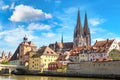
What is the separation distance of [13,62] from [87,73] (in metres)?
49.8

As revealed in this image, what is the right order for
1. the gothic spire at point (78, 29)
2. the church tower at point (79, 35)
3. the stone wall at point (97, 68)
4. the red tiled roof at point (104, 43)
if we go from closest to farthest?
the stone wall at point (97, 68)
the red tiled roof at point (104, 43)
the gothic spire at point (78, 29)
the church tower at point (79, 35)

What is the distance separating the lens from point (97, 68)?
59250mm

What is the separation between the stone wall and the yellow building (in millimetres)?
15267

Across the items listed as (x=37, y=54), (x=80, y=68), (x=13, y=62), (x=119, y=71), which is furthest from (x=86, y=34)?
(x=119, y=71)

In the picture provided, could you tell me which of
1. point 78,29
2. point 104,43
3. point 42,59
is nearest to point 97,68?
point 104,43

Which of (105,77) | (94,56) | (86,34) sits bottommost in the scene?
(105,77)

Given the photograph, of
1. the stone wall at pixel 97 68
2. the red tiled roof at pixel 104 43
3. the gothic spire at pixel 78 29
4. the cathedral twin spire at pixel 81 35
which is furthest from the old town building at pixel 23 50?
the stone wall at pixel 97 68

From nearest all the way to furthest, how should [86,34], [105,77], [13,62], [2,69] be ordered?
[105,77] → [2,69] → [13,62] → [86,34]

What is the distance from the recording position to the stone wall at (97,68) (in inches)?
2161

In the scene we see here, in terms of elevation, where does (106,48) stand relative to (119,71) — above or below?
above

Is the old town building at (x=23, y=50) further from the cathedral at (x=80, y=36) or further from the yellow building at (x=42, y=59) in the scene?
the cathedral at (x=80, y=36)

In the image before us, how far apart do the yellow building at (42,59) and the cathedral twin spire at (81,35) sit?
134ft

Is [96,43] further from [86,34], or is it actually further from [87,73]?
[86,34]

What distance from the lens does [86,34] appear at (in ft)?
417
